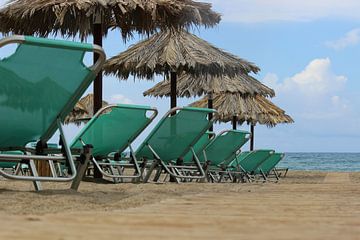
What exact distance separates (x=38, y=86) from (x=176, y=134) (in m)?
2.85

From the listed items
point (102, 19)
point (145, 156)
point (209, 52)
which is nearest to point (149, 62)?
point (209, 52)

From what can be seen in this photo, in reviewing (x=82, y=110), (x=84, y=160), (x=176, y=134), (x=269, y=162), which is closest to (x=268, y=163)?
(x=269, y=162)

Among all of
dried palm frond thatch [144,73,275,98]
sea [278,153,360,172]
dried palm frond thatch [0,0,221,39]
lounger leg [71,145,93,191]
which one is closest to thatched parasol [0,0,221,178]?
dried palm frond thatch [0,0,221,39]

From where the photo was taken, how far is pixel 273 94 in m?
15.5

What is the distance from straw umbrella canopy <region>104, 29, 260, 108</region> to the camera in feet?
33.4

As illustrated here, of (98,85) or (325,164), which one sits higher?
(98,85)

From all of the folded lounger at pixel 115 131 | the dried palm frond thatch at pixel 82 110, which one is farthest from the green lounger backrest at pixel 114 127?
the dried palm frond thatch at pixel 82 110

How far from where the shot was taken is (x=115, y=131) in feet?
18.1

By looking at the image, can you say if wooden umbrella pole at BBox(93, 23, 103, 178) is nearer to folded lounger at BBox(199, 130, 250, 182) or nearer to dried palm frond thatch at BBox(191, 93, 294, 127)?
folded lounger at BBox(199, 130, 250, 182)

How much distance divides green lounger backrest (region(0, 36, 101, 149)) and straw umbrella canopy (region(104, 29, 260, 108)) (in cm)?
643

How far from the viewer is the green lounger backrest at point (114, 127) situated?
5.32 metres

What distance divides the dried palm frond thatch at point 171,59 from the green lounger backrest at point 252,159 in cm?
140

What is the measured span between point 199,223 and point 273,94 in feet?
45.3

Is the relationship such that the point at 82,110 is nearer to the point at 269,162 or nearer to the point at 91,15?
the point at 269,162
